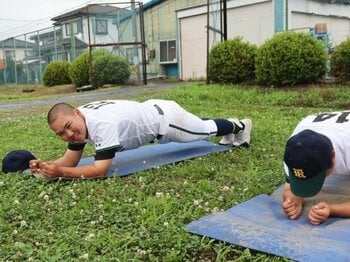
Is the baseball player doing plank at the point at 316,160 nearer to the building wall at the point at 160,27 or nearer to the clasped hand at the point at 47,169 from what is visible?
the clasped hand at the point at 47,169

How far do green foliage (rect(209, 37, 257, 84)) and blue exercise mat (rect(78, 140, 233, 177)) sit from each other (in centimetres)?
733

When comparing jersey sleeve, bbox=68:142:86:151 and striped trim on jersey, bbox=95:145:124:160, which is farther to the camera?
jersey sleeve, bbox=68:142:86:151

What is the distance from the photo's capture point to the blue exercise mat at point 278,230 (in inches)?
94.7

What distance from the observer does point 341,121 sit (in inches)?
114

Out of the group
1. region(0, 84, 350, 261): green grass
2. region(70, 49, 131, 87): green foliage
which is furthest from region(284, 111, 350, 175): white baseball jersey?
region(70, 49, 131, 87): green foliage

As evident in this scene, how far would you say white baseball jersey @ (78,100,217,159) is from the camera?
3979mm

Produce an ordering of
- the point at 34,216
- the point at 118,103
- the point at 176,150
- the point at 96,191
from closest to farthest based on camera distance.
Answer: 1. the point at 34,216
2. the point at 96,191
3. the point at 118,103
4. the point at 176,150

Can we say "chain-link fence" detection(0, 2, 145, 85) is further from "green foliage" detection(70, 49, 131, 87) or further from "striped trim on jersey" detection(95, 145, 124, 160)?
"striped trim on jersey" detection(95, 145, 124, 160)

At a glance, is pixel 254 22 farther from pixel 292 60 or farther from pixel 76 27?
pixel 76 27

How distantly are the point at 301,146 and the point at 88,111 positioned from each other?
7.22ft

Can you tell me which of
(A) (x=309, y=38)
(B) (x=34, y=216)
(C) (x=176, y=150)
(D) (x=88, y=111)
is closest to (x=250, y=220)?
(B) (x=34, y=216)

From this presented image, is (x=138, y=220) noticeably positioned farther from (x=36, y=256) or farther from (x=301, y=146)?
(x=301, y=146)

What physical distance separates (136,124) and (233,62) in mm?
8575

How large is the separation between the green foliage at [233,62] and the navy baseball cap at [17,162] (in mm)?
8898
